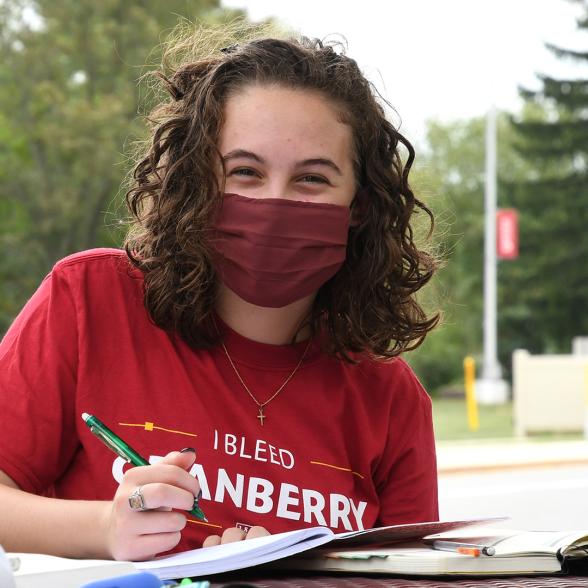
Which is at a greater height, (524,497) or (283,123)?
(283,123)

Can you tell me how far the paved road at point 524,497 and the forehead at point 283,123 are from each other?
239 inches

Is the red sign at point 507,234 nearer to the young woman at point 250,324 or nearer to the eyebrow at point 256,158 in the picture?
the young woman at point 250,324

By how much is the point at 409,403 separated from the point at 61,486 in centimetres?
71

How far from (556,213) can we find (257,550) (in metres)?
43.6

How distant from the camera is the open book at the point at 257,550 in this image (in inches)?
61.0

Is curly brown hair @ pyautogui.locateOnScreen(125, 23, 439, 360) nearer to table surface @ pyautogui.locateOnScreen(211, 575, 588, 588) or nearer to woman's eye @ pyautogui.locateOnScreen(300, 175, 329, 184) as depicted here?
woman's eye @ pyautogui.locateOnScreen(300, 175, 329, 184)

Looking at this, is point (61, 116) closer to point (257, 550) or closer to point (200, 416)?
point (200, 416)

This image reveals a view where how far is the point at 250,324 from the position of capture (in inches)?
93.9

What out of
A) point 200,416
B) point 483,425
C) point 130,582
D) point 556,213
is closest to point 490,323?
point 483,425

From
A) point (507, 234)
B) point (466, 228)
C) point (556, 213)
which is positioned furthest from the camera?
point (466, 228)

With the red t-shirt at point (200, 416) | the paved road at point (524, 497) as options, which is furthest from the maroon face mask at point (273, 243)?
the paved road at point (524, 497)

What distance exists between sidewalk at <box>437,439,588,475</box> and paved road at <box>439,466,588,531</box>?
0.43 ft

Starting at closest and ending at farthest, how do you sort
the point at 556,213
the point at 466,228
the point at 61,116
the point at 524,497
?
the point at 524,497
the point at 61,116
the point at 556,213
the point at 466,228

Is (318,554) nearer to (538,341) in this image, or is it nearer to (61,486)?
(61,486)
